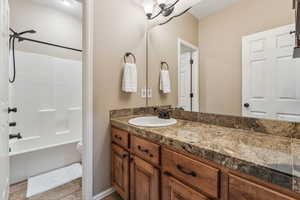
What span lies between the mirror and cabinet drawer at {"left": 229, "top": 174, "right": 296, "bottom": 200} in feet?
2.07

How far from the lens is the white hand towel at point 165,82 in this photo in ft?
5.85

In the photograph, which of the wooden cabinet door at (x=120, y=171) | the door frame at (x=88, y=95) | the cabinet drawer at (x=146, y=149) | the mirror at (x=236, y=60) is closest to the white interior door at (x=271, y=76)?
the mirror at (x=236, y=60)

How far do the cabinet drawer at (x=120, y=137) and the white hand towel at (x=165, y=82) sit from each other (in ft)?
2.53

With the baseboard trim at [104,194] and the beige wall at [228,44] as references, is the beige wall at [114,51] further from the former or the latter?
the beige wall at [228,44]

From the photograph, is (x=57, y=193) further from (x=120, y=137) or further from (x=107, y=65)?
(x=107, y=65)

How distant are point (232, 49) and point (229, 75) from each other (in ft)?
Result: 0.67

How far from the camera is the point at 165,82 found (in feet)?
5.93

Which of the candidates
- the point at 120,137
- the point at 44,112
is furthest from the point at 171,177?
the point at 44,112

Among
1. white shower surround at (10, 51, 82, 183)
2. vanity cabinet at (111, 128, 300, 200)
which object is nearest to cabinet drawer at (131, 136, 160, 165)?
vanity cabinet at (111, 128, 300, 200)

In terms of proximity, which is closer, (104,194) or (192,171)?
(192,171)

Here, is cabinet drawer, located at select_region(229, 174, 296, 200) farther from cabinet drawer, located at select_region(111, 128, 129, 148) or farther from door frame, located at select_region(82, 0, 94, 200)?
door frame, located at select_region(82, 0, 94, 200)

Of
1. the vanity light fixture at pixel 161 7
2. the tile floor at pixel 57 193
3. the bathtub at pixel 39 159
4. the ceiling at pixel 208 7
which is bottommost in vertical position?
the tile floor at pixel 57 193

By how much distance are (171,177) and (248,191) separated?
44 centimetres

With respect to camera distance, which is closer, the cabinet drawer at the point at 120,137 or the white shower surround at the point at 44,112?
the cabinet drawer at the point at 120,137
